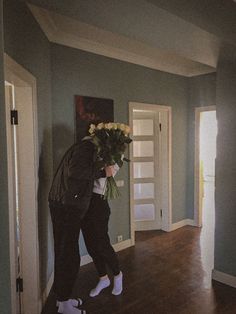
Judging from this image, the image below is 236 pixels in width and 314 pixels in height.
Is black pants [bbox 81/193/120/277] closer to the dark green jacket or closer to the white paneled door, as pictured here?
the dark green jacket

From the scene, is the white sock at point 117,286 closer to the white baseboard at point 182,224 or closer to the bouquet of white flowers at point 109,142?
the bouquet of white flowers at point 109,142

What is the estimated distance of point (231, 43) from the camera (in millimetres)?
2115

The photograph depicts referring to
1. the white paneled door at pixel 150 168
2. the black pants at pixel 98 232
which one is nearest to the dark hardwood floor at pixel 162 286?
the black pants at pixel 98 232

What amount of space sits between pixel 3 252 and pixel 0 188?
0.79ft

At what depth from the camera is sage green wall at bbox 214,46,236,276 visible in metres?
2.68

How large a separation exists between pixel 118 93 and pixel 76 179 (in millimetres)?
1780

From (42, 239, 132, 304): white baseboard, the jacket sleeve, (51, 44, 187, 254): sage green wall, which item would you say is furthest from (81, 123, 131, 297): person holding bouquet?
(51, 44, 187, 254): sage green wall

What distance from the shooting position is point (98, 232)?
2.60 meters

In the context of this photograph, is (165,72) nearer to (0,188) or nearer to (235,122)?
(235,122)

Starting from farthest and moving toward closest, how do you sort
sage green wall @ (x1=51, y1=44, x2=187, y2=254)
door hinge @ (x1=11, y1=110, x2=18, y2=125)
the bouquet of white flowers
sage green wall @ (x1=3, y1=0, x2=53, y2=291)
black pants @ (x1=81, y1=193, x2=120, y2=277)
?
sage green wall @ (x1=51, y1=44, x2=187, y2=254) < black pants @ (x1=81, y1=193, x2=120, y2=277) < the bouquet of white flowers < door hinge @ (x1=11, y1=110, x2=18, y2=125) < sage green wall @ (x1=3, y1=0, x2=53, y2=291)

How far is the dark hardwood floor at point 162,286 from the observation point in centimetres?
245

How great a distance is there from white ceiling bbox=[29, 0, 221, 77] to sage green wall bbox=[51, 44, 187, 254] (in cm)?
12

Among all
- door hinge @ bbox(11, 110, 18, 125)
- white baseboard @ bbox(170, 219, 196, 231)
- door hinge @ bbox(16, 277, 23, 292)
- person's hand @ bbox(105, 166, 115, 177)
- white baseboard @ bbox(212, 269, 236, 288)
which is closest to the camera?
door hinge @ bbox(11, 110, 18, 125)

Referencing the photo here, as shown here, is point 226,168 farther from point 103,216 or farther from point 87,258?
point 87,258
